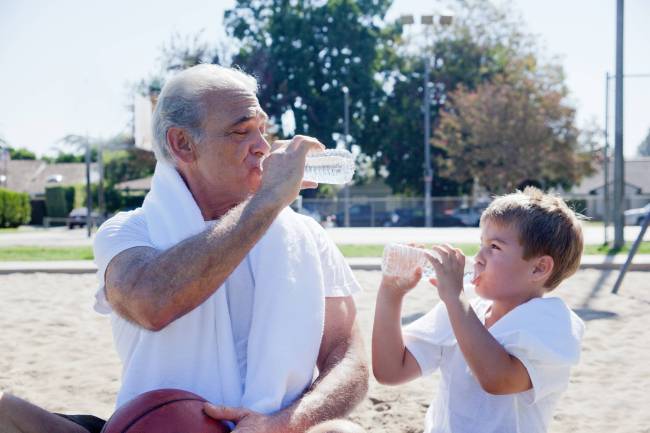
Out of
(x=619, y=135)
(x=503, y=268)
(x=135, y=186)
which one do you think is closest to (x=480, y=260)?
(x=503, y=268)

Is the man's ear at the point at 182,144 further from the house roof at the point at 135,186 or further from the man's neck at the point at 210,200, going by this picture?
the house roof at the point at 135,186

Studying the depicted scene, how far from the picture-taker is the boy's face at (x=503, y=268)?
212 centimetres

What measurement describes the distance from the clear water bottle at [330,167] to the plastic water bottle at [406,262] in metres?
0.38

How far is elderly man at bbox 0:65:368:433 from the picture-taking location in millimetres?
1774

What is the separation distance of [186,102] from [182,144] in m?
0.14

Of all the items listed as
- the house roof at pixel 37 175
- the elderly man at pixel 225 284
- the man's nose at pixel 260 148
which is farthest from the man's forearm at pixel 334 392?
the house roof at pixel 37 175

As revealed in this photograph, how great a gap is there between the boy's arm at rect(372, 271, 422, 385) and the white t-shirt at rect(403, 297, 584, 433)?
1.7 inches

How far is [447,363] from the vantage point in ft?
7.51

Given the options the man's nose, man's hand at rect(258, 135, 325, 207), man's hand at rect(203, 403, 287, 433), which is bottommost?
man's hand at rect(203, 403, 287, 433)

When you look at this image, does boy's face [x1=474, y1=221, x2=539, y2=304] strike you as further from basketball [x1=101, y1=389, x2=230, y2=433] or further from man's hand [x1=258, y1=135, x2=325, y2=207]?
basketball [x1=101, y1=389, x2=230, y2=433]

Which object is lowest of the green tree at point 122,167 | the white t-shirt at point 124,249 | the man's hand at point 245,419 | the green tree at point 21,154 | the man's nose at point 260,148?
the man's hand at point 245,419

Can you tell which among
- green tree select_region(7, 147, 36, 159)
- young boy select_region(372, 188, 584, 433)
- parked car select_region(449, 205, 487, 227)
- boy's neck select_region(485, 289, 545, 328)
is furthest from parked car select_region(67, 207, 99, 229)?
green tree select_region(7, 147, 36, 159)

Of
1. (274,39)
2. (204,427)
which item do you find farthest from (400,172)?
(204,427)

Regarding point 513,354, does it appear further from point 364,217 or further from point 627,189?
point 627,189
